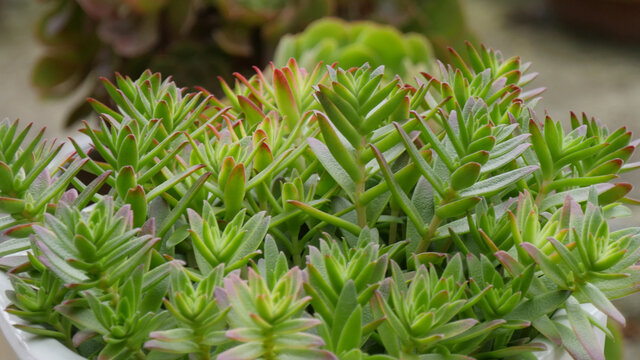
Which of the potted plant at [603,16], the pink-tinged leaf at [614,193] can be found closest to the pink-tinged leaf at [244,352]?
the pink-tinged leaf at [614,193]

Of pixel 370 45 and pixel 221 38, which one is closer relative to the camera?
pixel 370 45

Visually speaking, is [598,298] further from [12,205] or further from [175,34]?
[175,34]

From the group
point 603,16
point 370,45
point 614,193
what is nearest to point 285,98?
point 614,193

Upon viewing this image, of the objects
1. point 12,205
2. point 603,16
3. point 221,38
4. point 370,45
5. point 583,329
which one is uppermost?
point 603,16

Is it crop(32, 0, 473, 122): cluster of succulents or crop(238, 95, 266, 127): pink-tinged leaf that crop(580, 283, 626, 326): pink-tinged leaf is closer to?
crop(238, 95, 266, 127): pink-tinged leaf

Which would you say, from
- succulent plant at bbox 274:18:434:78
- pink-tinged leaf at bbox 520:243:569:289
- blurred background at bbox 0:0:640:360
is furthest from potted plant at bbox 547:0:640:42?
pink-tinged leaf at bbox 520:243:569:289

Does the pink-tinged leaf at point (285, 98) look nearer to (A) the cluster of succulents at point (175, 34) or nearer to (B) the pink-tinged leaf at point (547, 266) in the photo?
(B) the pink-tinged leaf at point (547, 266)

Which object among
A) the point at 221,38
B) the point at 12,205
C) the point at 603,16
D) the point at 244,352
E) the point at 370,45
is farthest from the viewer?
the point at 603,16
